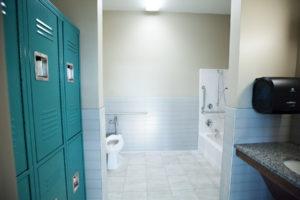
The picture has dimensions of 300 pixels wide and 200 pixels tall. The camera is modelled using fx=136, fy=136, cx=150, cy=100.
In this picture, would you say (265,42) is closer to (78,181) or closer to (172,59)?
(172,59)

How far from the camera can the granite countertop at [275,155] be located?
918 millimetres

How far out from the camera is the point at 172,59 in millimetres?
2773

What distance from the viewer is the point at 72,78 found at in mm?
1188

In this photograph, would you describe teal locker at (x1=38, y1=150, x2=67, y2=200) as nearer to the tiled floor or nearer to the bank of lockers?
the bank of lockers

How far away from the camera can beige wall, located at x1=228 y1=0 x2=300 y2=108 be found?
49.9 inches

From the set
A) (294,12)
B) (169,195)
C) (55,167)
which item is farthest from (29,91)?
(294,12)

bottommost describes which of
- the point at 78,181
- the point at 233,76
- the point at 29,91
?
the point at 78,181

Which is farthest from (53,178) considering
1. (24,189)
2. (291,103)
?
(291,103)

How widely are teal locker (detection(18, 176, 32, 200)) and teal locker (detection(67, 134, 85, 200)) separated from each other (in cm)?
40

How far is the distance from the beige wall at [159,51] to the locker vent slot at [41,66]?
188cm

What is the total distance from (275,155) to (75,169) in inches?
68.6

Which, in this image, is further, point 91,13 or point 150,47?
point 150,47

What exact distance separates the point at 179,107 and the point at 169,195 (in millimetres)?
1584

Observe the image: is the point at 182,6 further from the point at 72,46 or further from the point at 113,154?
the point at 113,154
